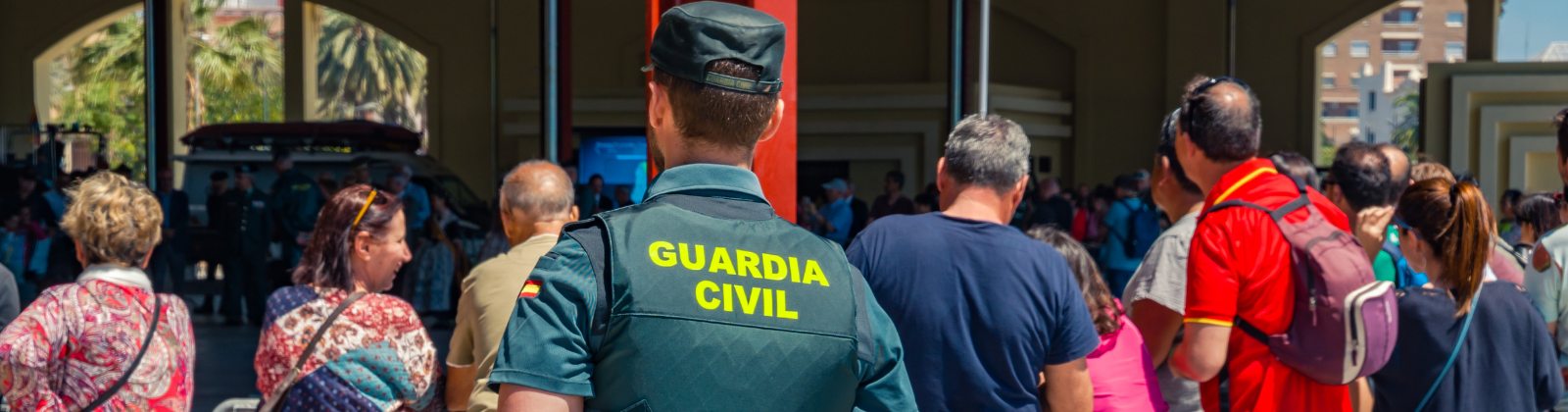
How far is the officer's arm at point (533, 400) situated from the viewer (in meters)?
1.14

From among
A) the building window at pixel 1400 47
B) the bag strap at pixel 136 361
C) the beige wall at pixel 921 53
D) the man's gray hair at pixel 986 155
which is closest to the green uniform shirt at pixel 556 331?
the man's gray hair at pixel 986 155

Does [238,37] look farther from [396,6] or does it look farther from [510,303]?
[510,303]

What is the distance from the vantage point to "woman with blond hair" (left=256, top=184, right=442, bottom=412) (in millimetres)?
2486

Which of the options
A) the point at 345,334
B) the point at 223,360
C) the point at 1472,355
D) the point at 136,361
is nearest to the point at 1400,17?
the point at 223,360

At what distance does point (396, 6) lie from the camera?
17453 mm

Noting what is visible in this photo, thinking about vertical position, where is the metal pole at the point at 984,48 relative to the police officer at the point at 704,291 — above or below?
above

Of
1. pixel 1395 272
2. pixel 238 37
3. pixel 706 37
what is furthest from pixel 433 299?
pixel 238 37

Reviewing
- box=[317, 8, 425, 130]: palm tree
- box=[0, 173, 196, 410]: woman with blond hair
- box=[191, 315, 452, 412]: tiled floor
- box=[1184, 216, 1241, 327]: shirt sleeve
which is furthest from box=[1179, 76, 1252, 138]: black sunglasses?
box=[317, 8, 425, 130]: palm tree

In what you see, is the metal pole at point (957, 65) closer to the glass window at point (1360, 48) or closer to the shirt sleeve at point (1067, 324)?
the shirt sleeve at point (1067, 324)

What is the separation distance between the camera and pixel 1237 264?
243cm

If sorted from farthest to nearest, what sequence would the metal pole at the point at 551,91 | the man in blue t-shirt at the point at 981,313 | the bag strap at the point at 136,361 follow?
the metal pole at the point at 551,91, the bag strap at the point at 136,361, the man in blue t-shirt at the point at 981,313

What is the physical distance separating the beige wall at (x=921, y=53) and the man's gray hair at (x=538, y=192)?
1167 cm

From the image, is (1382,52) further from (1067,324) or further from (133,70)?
(1067,324)

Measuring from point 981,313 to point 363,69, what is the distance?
45.2m
